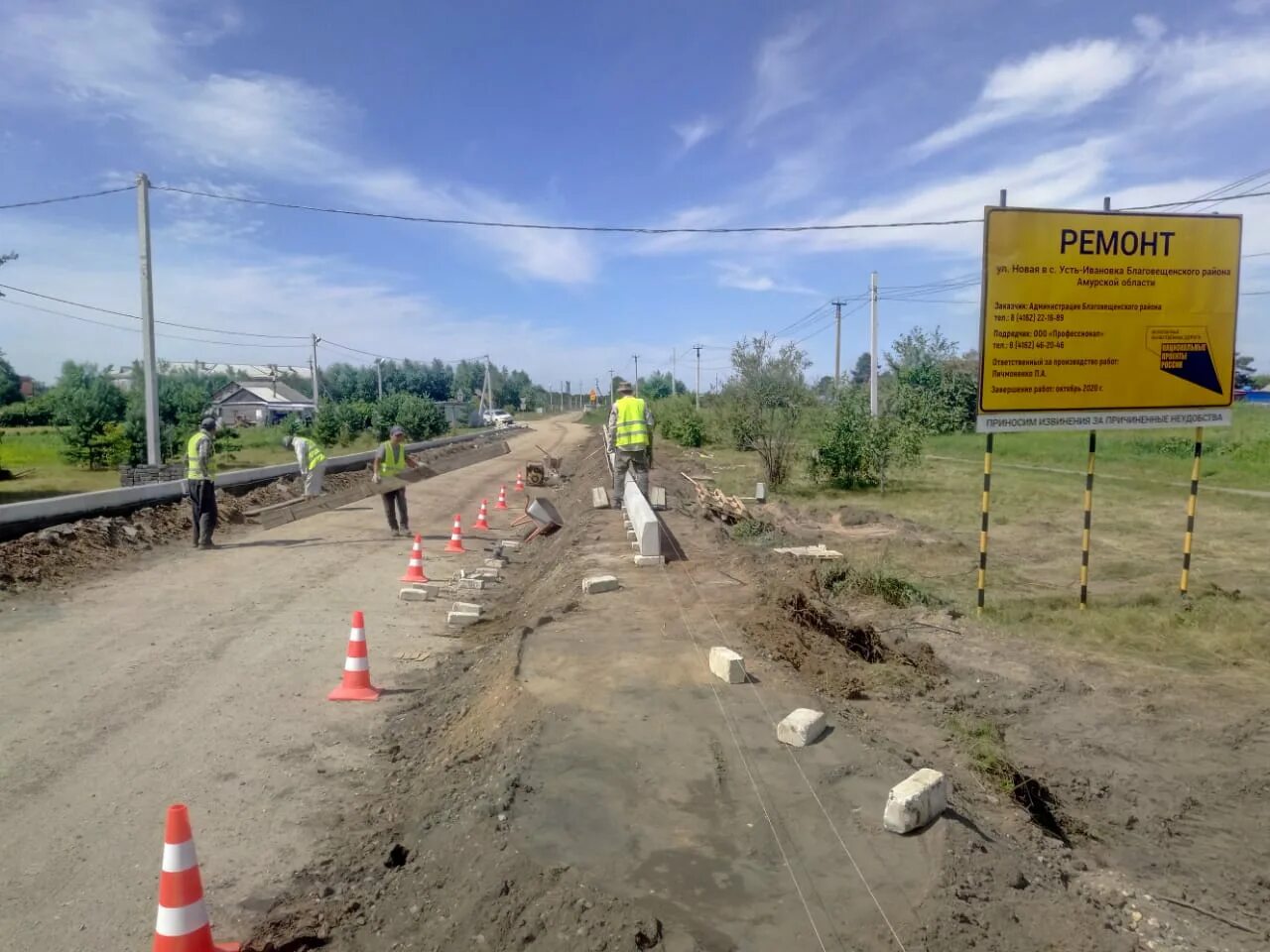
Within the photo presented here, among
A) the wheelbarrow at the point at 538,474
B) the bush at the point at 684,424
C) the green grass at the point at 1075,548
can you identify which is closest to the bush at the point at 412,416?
the bush at the point at 684,424

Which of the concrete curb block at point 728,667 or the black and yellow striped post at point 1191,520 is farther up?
the black and yellow striped post at point 1191,520

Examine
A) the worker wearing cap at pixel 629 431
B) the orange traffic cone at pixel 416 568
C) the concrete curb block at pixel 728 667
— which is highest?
the worker wearing cap at pixel 629 431

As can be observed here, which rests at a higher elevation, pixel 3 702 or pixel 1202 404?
pixel 1202 404

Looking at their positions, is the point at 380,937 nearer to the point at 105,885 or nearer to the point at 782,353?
the point at 105,885

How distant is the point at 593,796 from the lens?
4.37 meters

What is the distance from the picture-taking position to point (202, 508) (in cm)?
1300

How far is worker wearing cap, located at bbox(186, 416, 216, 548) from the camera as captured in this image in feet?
41.4

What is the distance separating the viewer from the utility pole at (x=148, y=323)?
18688 millimetres

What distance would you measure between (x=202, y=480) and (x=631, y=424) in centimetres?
635

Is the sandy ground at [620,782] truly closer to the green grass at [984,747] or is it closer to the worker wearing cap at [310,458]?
the green grass at [984,747]

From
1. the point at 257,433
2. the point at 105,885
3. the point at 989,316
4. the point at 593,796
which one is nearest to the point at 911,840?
the point at 593,796

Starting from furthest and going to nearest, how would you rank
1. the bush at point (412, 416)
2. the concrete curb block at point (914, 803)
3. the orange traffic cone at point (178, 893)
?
the bush at point (412, 416) < the concrete curb block at point (914, 803) < the orange traffic cone at point (178, 893)

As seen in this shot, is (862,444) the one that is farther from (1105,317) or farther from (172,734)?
(172,734)

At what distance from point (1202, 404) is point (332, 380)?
9285cm
